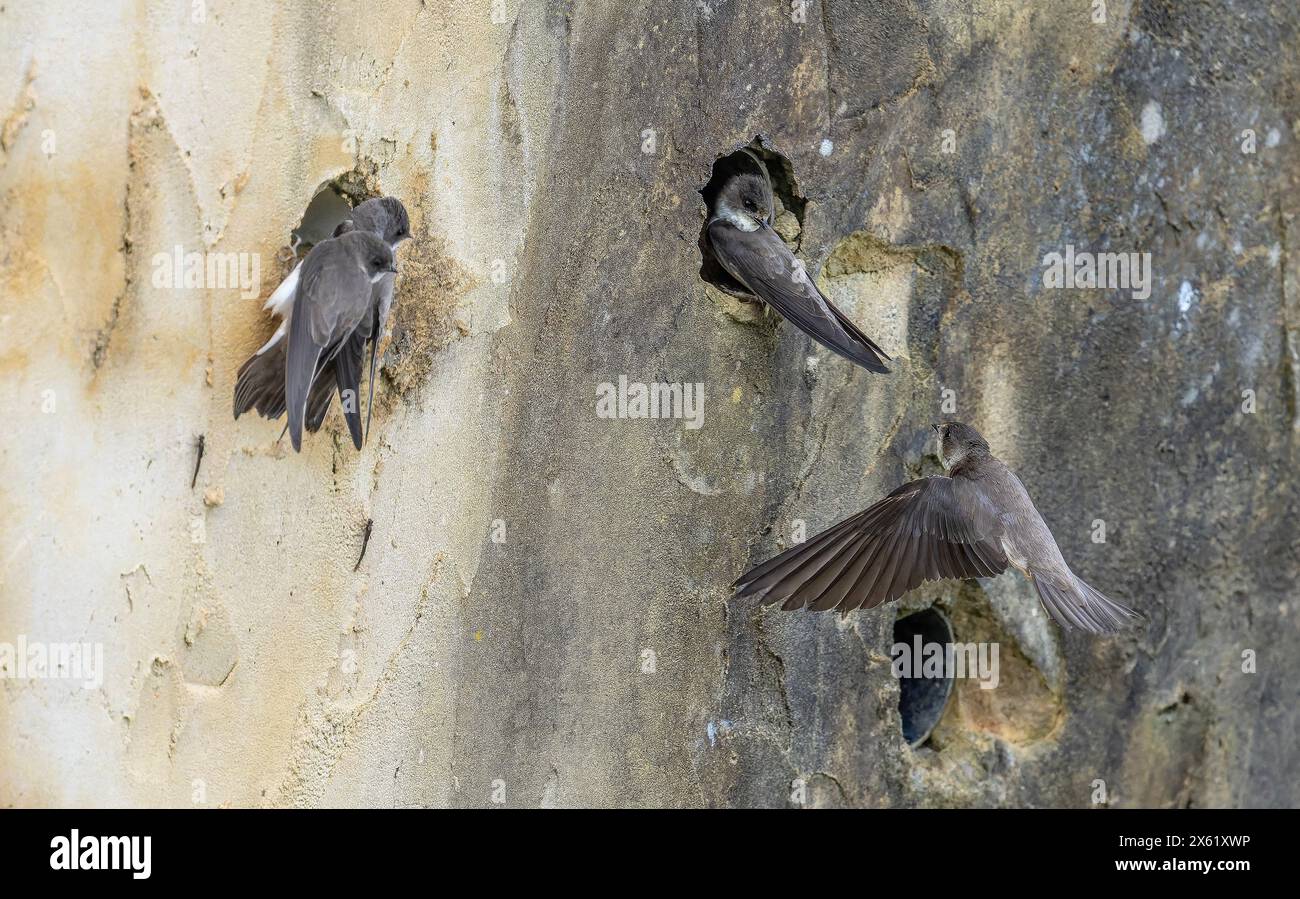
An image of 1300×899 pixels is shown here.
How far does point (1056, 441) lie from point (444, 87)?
6.59ft

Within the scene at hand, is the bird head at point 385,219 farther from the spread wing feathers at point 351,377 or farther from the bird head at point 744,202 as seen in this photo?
the bird head at point 744,202

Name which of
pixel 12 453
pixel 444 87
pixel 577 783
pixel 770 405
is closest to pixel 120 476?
pixel 12 453

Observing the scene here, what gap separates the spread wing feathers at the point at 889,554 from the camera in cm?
312

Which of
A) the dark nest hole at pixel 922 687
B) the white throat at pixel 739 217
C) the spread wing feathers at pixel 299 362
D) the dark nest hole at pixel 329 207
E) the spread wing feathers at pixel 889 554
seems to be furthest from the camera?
the dark nest hole at pixel 922 687

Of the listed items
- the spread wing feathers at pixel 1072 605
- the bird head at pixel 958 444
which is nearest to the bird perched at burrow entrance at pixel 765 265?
the bird head at pixel 958 444

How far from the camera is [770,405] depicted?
369cm

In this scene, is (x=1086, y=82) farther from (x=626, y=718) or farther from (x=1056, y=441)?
(x=626, y=718)

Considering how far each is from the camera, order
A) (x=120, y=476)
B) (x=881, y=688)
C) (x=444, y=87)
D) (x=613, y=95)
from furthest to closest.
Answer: (x=881, y=688) < (x=613, y=95) < (x=444, y=87) < (x=120, y=476)

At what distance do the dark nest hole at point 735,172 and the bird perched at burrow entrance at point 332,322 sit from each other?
86 cm

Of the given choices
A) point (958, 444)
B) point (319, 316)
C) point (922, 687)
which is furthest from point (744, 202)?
point (922, 687)

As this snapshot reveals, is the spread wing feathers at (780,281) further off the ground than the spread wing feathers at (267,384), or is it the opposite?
the spread wing feathers at (780,281)

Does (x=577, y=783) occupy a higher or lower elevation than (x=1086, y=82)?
lower

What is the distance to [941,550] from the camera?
334cm

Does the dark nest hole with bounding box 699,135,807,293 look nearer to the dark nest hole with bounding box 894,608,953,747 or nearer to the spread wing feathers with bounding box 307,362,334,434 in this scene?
the spread wing feathers with bounding box 307,362,334,434
